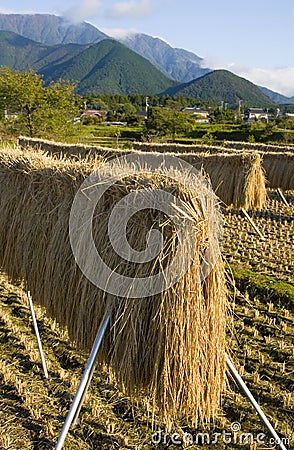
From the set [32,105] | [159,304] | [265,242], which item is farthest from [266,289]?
[32,105]

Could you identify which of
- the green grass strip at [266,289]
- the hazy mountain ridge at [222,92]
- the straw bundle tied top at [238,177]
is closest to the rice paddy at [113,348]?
the green grass strip at [266,289]

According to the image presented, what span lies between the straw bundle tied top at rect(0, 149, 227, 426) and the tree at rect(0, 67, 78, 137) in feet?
78.6

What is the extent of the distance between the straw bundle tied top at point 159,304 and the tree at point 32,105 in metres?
24.0

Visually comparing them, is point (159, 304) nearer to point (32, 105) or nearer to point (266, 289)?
point (266, 289)

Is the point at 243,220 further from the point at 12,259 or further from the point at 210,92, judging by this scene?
the point at 210,92

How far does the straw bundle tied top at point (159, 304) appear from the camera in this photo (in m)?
2.32

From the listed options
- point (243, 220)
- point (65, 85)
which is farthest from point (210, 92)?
point (243, 220)

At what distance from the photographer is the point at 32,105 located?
83.6 feet

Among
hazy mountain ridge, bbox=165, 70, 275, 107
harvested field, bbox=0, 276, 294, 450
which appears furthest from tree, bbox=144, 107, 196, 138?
hazy mountain ridge, bbox=165, 70, 275, 107

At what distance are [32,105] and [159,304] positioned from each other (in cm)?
2540

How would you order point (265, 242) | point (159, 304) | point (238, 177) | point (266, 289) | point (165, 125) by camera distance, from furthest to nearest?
point (165, 125) < point (238, 177) < point (265, 242) < point (266, 289) < point (159, 304)

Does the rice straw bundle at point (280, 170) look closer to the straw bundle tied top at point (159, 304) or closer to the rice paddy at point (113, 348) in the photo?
the rice paddy at point (113, 348)

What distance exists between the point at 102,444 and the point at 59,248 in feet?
5.45

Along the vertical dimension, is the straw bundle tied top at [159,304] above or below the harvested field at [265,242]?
above
